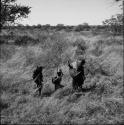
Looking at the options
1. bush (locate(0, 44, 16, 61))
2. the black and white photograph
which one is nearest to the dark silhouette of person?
the black and white photograph

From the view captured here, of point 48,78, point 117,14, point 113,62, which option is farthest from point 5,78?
point 117,14

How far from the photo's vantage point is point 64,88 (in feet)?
35.7

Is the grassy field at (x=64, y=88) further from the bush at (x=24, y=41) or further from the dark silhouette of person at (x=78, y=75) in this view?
the bush at (x=24, y=41)

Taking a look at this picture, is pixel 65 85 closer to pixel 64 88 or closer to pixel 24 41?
pixel 64 88

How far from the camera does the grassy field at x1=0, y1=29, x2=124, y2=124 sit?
8.02 meters

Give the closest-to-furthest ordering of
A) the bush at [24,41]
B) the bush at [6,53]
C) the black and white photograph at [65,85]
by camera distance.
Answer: the black and white photograph at [65,85] < the bush at [6,53] < the bush at [24,41]

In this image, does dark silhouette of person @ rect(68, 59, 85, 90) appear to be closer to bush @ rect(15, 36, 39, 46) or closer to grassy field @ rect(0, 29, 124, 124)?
grassy field @ rect(0, 29, 124, 124)

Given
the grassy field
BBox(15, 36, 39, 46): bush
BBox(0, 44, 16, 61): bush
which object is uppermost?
BBox(15, 36, 39, 46): bush

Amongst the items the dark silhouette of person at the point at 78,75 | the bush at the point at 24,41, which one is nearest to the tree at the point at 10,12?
the bush at the point at 24,41

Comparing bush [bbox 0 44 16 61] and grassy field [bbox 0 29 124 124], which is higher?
bush [bbox 0 44 16 61]

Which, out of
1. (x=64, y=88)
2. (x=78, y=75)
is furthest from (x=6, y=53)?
(x=78, y=75)

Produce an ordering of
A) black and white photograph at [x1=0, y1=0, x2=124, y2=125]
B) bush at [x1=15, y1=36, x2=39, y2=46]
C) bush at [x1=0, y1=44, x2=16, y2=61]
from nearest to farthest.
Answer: black and white photograph at [x1=0, y1=0, x2=124, y2=125], bush at [x1=0, y1=44, x2=16, y2=61], bush at [x1=15, y1=36, x2=39, y2=46]

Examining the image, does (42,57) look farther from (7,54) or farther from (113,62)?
(113,62)

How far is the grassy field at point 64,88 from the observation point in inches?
316
